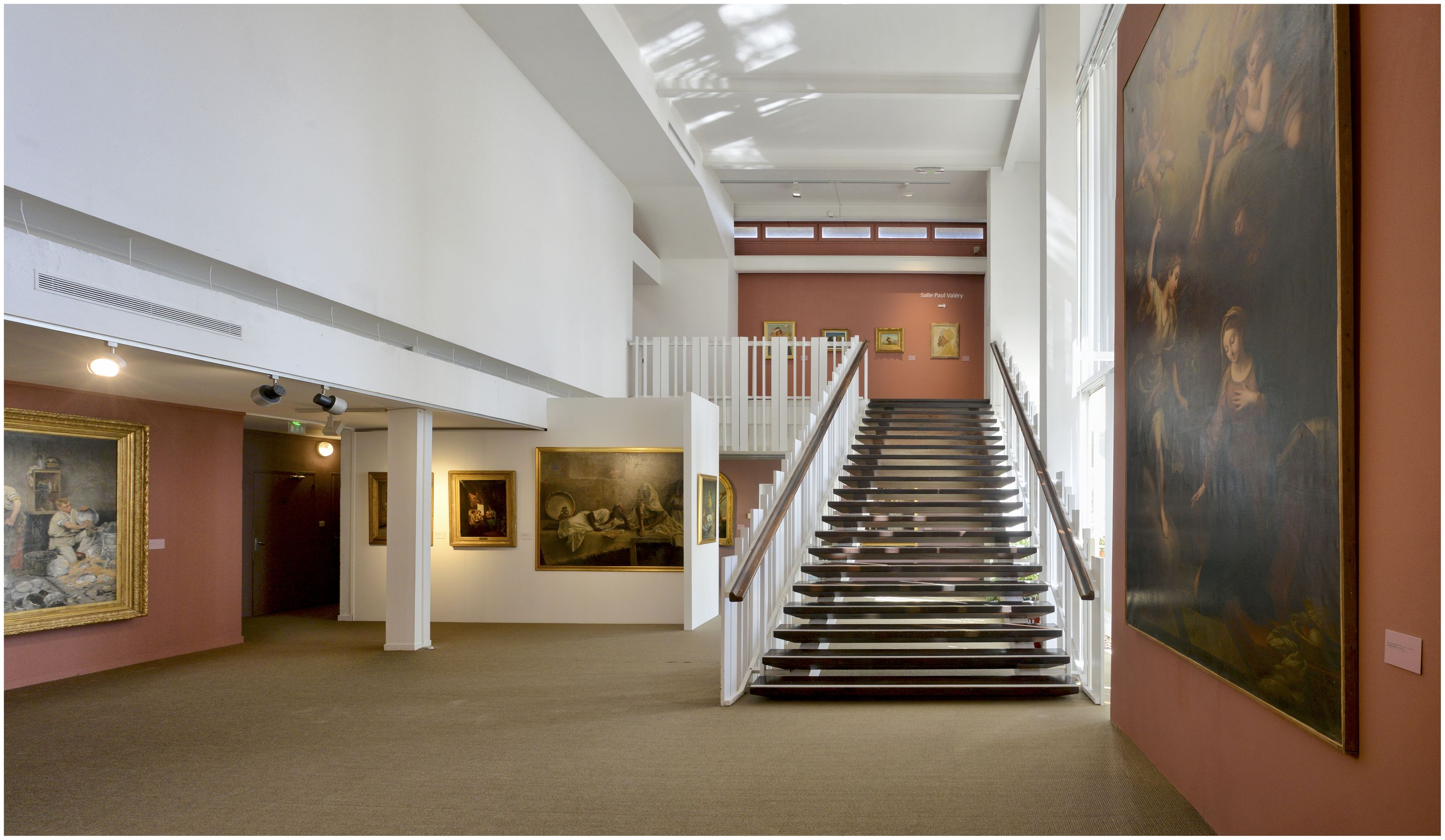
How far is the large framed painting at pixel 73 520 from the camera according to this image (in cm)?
760

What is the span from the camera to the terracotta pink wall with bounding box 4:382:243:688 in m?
7.89

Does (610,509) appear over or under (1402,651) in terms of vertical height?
under

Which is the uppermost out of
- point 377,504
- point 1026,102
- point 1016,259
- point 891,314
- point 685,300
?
point 1026,102

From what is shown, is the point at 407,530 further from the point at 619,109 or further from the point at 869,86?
the point at 869,86

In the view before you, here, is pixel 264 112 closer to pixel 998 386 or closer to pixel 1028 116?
pixel 998 386

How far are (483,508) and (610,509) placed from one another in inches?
62.4

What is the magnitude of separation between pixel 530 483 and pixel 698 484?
2032 mm

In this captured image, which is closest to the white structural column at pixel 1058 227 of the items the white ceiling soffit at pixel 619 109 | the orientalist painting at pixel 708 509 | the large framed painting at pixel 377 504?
the orientalist painting at pixel 708 509

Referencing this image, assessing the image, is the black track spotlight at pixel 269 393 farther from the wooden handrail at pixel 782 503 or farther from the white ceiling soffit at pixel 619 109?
the white ceiling soffit at pixel 619 109

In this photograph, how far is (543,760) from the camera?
5305 mm

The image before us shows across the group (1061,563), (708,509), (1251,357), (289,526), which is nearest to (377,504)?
(289,526)

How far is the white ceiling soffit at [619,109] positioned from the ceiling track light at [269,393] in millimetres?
4531

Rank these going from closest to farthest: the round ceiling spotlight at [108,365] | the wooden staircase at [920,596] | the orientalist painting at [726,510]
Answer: the round ceiling spotlight at [108,365] → the wooden staircase at [920,596] → the orientalist painting at [726,510]

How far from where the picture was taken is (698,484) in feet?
37.9
